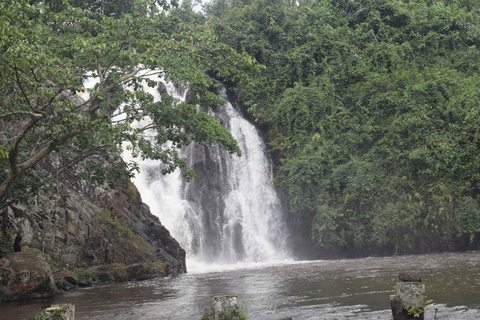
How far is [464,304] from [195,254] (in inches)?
737

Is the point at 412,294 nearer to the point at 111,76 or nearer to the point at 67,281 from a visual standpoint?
the point at 111,76

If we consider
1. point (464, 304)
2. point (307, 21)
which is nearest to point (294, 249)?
point (307, 21)

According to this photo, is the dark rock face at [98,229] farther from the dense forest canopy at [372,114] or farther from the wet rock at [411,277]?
the wet rock at [411,277]

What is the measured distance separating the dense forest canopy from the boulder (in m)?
15.2

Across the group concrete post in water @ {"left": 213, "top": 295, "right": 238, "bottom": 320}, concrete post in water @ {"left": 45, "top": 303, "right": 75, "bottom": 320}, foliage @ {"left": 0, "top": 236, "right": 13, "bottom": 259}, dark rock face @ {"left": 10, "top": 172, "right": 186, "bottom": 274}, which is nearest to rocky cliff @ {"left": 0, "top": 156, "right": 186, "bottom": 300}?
dark rock face @ {"left": 10, "top": 172, "right": 186, "bottom": 274}

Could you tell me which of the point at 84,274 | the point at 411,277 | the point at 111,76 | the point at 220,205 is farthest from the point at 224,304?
the point at 220,205

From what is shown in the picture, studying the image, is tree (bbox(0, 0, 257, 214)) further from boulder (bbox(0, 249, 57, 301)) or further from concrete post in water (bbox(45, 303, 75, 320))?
concrete post in water (bbox(45, 303, 75, 320))

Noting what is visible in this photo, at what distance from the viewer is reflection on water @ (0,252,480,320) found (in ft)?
30.9

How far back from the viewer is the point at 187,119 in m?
14.1

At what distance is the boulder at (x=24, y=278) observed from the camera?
13.5m

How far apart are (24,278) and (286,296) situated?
7.26 metres

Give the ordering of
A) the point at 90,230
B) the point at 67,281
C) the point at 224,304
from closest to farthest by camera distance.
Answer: the point at 224,304 < the point at 67,281 < the point at 90,230

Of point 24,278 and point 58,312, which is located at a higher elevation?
point 24,278

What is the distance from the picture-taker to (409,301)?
7523 millimetres
